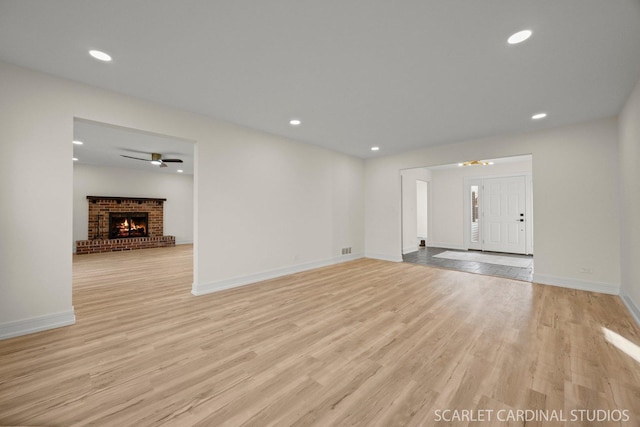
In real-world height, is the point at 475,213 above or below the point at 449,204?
below

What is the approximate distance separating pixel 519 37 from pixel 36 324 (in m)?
5.11

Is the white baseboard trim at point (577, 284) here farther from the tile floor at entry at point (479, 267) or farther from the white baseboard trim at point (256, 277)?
the white baseboard trim at point (256, 277)

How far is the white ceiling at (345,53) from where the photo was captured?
5.92ft

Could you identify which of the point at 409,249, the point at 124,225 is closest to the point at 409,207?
the point at 409,249

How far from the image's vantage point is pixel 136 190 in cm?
883

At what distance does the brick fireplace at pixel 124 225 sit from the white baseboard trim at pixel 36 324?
20.6 feet

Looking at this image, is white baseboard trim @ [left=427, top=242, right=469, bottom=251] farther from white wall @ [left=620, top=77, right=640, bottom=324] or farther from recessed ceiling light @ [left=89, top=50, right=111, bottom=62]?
recessed ceiling light @ [left=89, top=50, right=111, bottom=62]

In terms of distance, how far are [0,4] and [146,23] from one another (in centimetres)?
90

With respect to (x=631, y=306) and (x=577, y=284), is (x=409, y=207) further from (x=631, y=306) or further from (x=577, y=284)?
(x=631, y=306)

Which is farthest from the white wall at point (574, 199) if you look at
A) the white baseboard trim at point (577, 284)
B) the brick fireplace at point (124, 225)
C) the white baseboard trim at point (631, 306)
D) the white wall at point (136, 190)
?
the brick fireplace at point (124, 225)

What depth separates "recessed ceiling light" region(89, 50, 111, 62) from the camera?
91.0 inches

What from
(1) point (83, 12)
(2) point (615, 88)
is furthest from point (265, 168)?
(2) point (615, 88)

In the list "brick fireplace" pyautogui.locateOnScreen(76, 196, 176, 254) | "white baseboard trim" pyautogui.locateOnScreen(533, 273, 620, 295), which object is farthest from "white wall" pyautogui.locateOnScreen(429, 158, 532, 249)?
"brick fireplace" pyautogui.locateOnScreen(76, 196, 176, 254)

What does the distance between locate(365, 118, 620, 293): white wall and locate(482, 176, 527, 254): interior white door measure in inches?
139
